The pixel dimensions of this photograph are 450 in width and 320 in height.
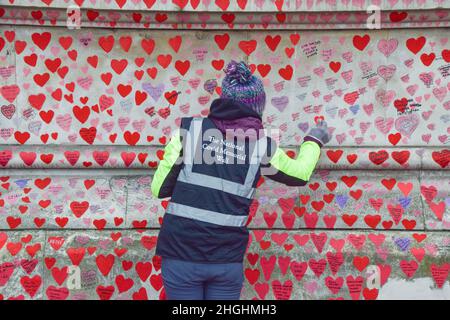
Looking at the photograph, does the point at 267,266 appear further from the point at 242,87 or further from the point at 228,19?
the point at 228,19

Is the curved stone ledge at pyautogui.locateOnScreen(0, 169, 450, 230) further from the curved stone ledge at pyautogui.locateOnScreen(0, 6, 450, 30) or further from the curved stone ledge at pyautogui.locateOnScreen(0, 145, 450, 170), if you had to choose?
the curved stone ledge at pyautogui.locateOnScreen(0, 6, 450, 30)

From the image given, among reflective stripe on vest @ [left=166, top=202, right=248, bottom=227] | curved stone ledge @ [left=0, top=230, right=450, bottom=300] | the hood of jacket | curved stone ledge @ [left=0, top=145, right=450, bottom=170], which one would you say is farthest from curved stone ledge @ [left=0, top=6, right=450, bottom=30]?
reflective stripe on vest @ [left=166, top=202, right=248, bottom=227]

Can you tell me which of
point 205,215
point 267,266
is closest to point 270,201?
point 267,266

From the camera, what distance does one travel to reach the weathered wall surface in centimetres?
493

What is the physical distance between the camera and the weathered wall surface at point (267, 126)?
4930 millimetres

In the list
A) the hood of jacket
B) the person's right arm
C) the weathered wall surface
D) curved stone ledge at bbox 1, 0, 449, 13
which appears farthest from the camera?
the weathered wall surface

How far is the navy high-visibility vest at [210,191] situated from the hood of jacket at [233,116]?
49 mm

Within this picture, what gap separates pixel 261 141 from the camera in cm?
362

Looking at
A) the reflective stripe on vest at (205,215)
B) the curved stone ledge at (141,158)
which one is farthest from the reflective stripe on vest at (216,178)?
the curved stone ledge at (141,158)

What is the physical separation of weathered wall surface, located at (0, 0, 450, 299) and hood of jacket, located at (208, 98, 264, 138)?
1.50 m

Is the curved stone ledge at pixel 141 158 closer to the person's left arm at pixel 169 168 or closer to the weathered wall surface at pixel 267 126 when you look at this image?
the weathered wall surface at pixel 267 126

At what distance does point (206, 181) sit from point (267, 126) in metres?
1.66
